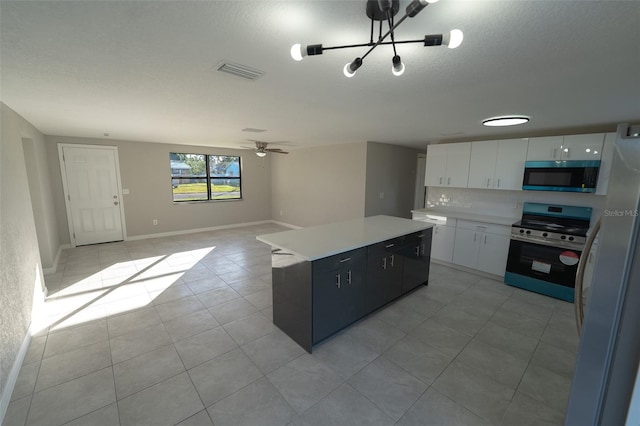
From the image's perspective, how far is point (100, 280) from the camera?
374cm

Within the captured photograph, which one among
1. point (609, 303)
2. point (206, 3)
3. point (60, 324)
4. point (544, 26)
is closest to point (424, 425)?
point (609, 303)

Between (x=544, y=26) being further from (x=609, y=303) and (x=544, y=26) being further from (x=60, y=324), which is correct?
(x=60, y=324)

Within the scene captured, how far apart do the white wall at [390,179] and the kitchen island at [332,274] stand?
2.45 meters

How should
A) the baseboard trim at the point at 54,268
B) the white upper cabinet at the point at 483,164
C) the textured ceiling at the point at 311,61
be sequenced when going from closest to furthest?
the textured ceiling at the point at 311,61
the baseboard trim at the point at 54,268
the white upper cabinet at the point at 483,164

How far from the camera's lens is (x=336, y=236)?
8.95ft

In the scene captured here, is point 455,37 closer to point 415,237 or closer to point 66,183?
point 415,237

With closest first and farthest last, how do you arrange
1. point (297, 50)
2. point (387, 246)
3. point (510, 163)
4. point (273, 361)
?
point (297, 50) → point (273, 361) → point (387, 246) → point (510, 163)

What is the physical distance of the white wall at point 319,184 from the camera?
5.55m

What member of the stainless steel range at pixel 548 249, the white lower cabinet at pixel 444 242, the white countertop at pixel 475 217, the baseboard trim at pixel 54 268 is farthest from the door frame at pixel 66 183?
the stainless steel range at pixel 548 249

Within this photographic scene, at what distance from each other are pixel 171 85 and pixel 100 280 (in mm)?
3290

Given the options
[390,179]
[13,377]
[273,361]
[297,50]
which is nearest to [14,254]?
[13,377]

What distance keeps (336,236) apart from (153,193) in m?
5.41

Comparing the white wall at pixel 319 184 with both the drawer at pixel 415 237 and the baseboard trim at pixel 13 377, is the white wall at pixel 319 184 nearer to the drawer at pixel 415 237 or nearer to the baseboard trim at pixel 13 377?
the drawer at pixel 415 237

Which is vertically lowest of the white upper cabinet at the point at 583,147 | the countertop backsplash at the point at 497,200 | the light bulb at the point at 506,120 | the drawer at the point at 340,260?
the drawer at the point at 340,260
